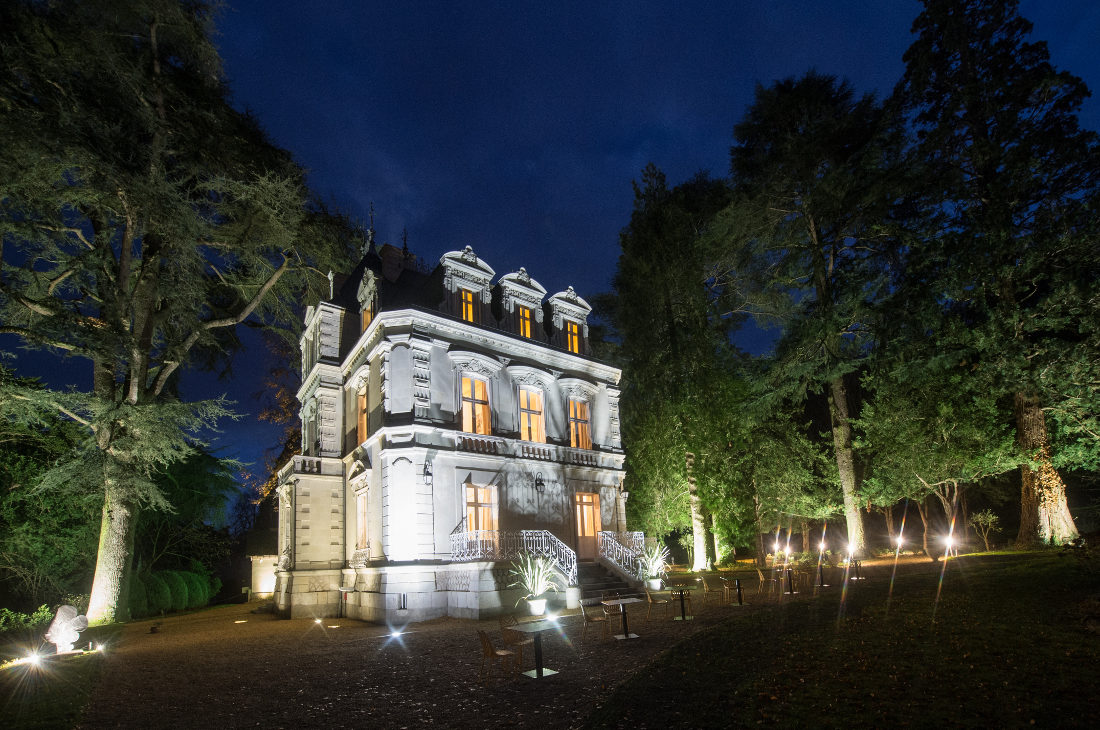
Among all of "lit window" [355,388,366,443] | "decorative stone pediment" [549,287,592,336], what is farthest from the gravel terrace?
"decorative stone pediment" [549,287,592,336]

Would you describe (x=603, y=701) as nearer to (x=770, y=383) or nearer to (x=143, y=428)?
(x=143, y=428)

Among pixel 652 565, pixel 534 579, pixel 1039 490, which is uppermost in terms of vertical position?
pixel 1039 490

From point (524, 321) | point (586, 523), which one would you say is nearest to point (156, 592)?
point (586, 523)

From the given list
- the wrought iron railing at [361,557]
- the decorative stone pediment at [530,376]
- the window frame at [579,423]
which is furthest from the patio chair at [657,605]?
the wrought iron railing at [361,557]

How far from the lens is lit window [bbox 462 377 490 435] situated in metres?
18.6

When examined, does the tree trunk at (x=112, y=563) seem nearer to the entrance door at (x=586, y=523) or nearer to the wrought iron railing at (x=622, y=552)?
the entrance door at (x=586, y=523)

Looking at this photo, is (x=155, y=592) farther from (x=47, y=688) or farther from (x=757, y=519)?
(x=757, y=519)

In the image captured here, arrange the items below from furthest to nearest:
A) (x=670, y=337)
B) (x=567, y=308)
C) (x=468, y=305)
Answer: (x=670, y=337) → (x=567, y=308) → (x=468, y=305)

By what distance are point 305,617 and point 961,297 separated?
2302cm

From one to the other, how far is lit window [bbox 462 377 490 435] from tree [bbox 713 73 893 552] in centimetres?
1116

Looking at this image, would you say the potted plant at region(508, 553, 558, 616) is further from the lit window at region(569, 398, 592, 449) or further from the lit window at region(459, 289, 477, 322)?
the lit window at region(459, 289, 477, 322)

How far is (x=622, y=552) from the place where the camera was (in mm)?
18750

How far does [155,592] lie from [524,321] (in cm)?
1975

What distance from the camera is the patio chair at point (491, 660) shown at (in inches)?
301
